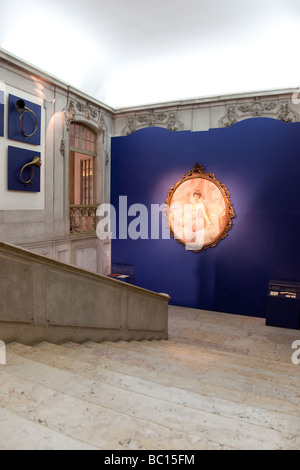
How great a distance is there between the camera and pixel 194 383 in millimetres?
2629

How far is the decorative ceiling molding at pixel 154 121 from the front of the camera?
309 inches

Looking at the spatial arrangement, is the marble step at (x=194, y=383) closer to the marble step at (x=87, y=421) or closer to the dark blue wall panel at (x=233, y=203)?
the marble step at (x=87, y=421)

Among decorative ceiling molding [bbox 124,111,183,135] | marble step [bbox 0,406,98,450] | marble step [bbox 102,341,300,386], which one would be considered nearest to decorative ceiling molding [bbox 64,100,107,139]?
decorative ceiling molding [bbox 124,111,183,135]

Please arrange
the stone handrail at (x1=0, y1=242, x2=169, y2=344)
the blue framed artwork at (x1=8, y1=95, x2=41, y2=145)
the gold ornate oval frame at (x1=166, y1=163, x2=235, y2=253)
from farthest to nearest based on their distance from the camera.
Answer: the gold ornate oval frame at (x1=166, y1=163, x2=235, y2=253) < the blue framed artwork at (x1=8, y1=95, x2=41, y2=145) < the stone handrail at (x1=0, y1=242, x2=169, y2=344)

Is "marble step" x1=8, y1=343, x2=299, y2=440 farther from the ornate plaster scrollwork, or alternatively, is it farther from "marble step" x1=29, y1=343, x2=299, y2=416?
the ornate plaster scrollwork

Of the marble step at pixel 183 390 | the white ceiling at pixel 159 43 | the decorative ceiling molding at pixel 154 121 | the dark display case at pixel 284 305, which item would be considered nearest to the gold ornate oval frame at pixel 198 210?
the decorative ceiling molding at pixel 154 121

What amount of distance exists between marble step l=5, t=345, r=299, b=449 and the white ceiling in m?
4.82

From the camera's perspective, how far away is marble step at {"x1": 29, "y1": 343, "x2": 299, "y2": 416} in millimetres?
2340

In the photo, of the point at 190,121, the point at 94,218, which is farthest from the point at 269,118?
the point at 94,218

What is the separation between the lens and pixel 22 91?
5793mm

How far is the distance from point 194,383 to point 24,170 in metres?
4.71

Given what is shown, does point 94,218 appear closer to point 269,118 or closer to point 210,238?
point 210,238

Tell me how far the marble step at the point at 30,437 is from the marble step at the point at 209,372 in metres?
1.31

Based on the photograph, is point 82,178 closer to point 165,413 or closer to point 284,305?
point 284,305
